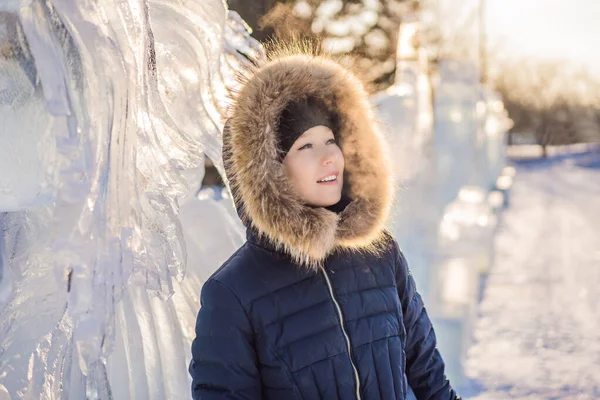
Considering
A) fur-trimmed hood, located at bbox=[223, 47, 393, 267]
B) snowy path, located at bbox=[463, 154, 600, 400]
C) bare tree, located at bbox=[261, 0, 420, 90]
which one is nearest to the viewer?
fur-trimmed hood, located at bbox=[223, 47, 393, 267]

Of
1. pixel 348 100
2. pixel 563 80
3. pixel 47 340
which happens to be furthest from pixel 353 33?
pixel 563 80

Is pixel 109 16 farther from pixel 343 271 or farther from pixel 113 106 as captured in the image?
pixel 343 271

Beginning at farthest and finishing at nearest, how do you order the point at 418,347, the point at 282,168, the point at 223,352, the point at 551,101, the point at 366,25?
the point at 551,101 → the point at 366,25 → the point at 418,347 → the point at 282,168 → the point at 223,352

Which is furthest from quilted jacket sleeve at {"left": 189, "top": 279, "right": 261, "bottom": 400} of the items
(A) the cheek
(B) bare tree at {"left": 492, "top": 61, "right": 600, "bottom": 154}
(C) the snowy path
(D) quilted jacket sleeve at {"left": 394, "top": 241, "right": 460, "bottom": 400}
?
(B) bare tree at {"left": 492, "top": 61, "right": 600, "bottom": 154}

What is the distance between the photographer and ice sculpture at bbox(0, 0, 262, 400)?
3.93 ft

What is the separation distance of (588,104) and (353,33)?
44.9 m

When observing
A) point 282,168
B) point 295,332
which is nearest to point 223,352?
point 295,332

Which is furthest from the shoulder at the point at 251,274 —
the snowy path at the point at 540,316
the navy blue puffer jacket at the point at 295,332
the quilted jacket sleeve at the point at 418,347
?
the snowy path at the point at 540,316

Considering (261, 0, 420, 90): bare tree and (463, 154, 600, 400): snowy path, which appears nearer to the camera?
(463, 154, 600, 400): snowy path

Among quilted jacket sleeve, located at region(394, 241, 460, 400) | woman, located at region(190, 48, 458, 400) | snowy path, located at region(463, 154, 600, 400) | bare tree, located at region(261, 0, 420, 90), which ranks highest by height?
bare tree, located at region(261, 0, 420, 90)

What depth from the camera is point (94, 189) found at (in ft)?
4.02

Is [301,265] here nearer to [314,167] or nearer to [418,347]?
[314,167]

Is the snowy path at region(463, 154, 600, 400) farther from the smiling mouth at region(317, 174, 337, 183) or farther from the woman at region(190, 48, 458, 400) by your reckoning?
the smiling mouth at region(317, 174, 337, 183)

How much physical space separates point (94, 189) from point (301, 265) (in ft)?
2.17
